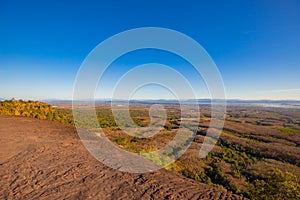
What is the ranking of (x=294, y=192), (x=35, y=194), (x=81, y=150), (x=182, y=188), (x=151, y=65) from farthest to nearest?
1. (x=294, y=192)
2. (x=151, y=65)
3. (x=81, y=150)
4. (x=182, y=188)
5. (x=35, y=194)

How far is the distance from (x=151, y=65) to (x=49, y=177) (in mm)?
8755

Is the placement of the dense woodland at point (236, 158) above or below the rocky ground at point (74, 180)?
below

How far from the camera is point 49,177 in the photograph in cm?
468

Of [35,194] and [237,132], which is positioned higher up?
[35,194]

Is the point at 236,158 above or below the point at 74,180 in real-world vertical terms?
below

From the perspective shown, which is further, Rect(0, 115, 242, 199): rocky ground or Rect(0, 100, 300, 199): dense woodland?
Rect(0, 100, 300, 199): dense woodland

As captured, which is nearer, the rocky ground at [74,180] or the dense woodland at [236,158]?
the rocky ground at [74,180]

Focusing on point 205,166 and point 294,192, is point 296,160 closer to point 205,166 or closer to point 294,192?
point 205,166

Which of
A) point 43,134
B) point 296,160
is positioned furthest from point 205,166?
point 43,134

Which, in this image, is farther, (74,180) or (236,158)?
(236,158)

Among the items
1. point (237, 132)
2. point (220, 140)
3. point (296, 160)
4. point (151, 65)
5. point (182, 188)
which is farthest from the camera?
point (237, 132)

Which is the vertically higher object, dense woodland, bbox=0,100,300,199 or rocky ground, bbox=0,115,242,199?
rocky ground, bbox=0,115,242,199

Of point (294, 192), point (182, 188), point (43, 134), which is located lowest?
point (294, 192)

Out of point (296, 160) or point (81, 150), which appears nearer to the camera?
point (81, 150)
